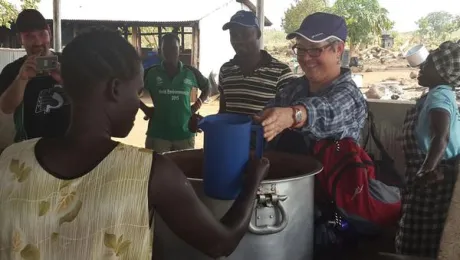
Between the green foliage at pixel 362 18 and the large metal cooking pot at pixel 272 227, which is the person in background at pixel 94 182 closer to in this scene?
the large metal cooking pot at pixel 272 227

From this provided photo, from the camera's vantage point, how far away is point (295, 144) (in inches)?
82.1

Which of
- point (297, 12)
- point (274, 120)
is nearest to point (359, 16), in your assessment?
point (297, 12)

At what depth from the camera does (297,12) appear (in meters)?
31.0

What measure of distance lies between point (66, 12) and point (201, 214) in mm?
16067

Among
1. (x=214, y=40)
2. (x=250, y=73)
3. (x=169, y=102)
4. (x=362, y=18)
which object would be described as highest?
(x=362, y=18)

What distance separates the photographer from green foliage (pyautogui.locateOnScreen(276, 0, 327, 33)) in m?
29.7

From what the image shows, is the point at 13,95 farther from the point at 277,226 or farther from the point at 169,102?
the point at 169,102

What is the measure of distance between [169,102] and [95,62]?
343 cm

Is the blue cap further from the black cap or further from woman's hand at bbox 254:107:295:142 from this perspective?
woman's hand at bbox 254:107:295:142

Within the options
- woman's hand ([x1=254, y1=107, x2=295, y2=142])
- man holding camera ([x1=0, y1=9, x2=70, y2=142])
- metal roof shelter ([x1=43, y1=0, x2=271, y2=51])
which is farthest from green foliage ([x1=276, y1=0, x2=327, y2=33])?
woman's hand ([x1=254, y1=107, x2=295, y2=142])

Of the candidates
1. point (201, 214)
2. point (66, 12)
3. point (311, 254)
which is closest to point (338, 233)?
point (311, 254)

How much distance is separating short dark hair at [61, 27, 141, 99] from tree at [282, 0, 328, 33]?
28976 mm

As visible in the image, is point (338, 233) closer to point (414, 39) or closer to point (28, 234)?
point (28, 234)

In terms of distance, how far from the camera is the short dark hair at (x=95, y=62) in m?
1.22
